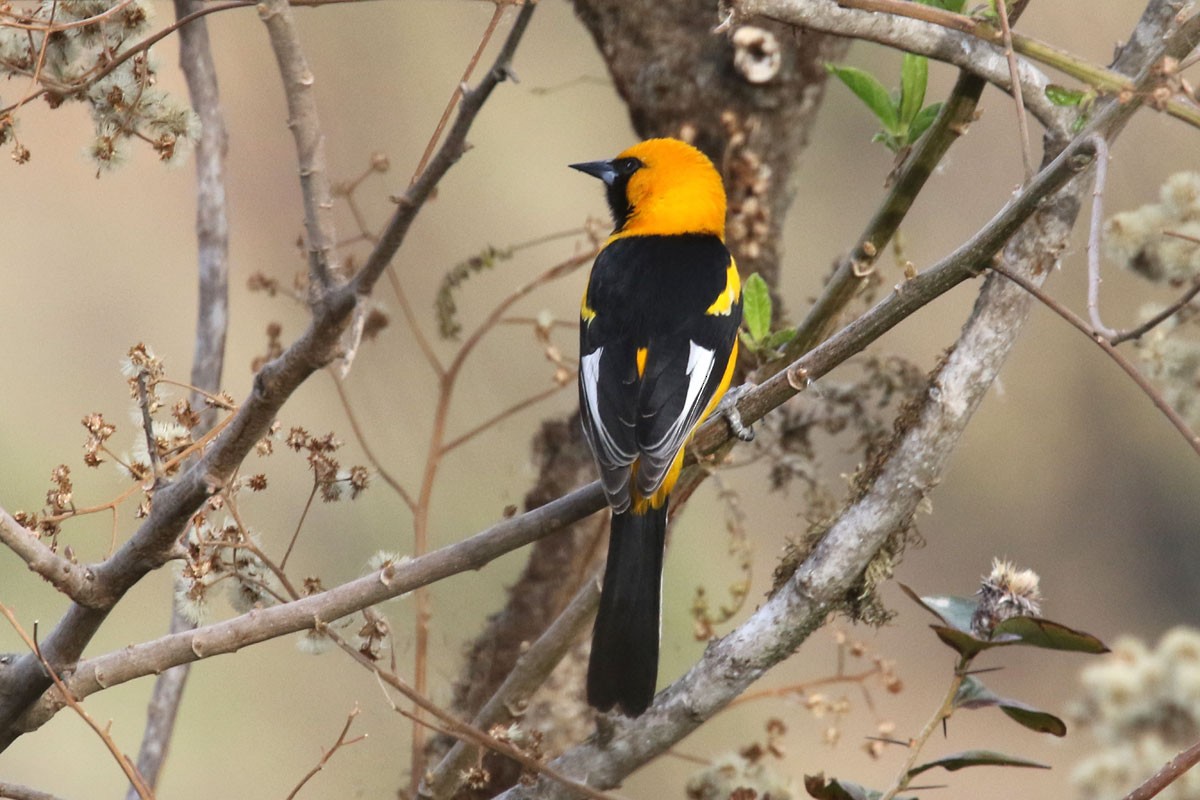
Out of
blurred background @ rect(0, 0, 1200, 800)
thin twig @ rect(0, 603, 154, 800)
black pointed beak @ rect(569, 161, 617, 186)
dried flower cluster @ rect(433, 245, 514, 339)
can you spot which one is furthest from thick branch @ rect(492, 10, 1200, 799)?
blurred background @ rect(0, 0, 1200, 800)

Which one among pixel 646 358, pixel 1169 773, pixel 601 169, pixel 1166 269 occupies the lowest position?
pixel 1169 773

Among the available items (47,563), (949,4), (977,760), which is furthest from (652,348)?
(47,563)

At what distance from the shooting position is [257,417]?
171 centimetres

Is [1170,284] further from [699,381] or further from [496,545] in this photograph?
[496,545]

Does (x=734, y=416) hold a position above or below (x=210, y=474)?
above

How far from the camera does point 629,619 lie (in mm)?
2121

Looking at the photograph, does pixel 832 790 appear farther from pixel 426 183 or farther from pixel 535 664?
pixel 426 183

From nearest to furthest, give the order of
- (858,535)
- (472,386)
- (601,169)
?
(858,535) → (601,169) → (472,386)

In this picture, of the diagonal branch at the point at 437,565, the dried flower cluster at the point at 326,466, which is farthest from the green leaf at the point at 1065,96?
the dried flower cluster at the point at 326,466

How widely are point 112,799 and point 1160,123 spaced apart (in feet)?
15.7

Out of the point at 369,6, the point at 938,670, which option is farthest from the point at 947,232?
the point at 369,6

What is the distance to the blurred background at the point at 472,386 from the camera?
16.0ft

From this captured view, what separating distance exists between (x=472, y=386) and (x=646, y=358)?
8.62 feet

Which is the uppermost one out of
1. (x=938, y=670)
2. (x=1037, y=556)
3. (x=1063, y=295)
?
(x=1063, y=295)
